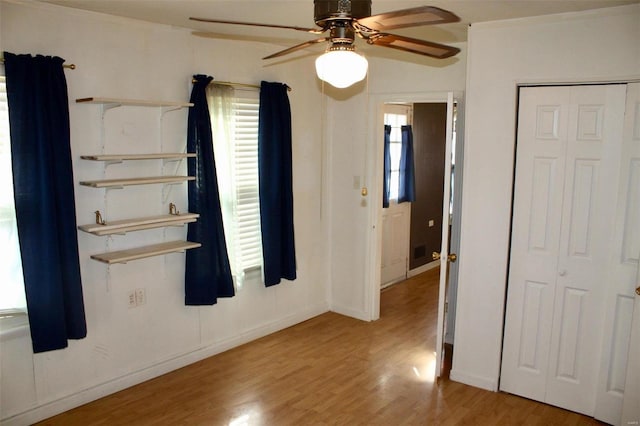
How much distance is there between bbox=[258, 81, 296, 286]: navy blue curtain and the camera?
14.1 feet

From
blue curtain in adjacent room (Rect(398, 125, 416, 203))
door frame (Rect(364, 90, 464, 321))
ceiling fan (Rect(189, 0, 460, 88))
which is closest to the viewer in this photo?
ceiling fan (Rect(189, 0, 460, 88))

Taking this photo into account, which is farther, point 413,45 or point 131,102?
point 131,102

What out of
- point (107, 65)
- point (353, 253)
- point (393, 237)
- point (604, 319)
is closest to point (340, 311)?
point (353, 253)

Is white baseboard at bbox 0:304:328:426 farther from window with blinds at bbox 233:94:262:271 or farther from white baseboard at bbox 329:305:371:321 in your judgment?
window with blinds at bbox 233:94:262:271

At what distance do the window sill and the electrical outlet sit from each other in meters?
0.73

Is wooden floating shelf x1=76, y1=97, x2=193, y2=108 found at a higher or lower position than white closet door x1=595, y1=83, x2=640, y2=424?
higher

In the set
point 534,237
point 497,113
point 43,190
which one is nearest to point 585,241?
point 534,237

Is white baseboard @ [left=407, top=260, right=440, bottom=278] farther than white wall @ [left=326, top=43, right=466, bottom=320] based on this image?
Yes

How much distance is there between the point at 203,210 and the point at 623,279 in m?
2.86

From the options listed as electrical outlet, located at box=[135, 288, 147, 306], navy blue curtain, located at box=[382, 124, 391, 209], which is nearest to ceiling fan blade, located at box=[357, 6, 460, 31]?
→ electrical outlet, located at box=[135, 288, 147, 306]

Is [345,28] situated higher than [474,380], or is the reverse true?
[345,28]

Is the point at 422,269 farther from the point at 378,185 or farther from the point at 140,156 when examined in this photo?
the point at 140,156

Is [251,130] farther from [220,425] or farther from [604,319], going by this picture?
[604,319]

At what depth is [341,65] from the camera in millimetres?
2004
